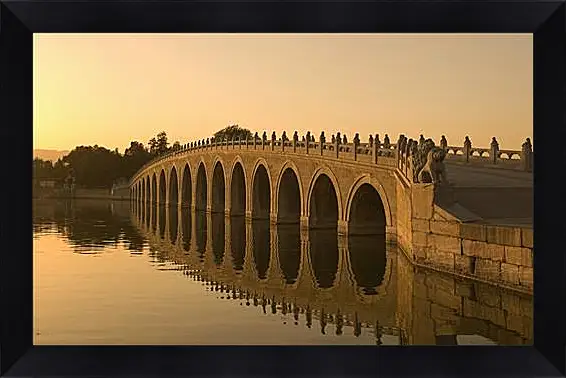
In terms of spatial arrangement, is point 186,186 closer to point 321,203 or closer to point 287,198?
point 287,198

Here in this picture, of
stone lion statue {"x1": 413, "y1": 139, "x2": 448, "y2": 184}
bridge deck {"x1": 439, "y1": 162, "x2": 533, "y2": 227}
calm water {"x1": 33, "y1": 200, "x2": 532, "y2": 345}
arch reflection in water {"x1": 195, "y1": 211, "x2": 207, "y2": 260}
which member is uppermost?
stone lion statue {"x1": 413, "y1": 139, "x2": 448, "y2": 184}

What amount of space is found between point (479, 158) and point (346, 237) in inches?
167

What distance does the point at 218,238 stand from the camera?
24766 millimetres

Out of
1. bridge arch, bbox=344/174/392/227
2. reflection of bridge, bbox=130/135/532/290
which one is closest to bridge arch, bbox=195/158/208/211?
reflection of bridge, bbox=130/135/532/290

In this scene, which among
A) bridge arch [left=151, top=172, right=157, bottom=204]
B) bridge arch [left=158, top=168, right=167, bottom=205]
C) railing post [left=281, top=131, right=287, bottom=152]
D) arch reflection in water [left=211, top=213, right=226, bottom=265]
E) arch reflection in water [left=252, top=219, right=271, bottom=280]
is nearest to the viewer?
arch reflection in water [left=252, top=219, right=271, bottom=280]

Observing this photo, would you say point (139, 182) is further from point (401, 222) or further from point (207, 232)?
point (401, 222)

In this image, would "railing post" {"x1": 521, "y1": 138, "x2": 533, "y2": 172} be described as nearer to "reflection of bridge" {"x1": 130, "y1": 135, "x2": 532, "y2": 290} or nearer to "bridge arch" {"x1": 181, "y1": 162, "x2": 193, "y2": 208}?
"reflection of bridge" {"x1": 130, "y1": 135, "x2": 532, "y2": 290}

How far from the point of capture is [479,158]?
21344 mm

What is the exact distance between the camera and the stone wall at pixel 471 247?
10.4 metres

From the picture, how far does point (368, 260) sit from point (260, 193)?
52.3 feet

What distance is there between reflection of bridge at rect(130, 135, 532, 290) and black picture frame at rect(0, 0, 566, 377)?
252 inches

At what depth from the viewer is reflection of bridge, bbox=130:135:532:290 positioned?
1168 cm

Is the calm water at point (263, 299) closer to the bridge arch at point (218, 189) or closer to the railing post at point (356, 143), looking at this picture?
the railing post at point (356, 143)

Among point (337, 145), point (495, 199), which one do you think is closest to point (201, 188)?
point (337, 145)
